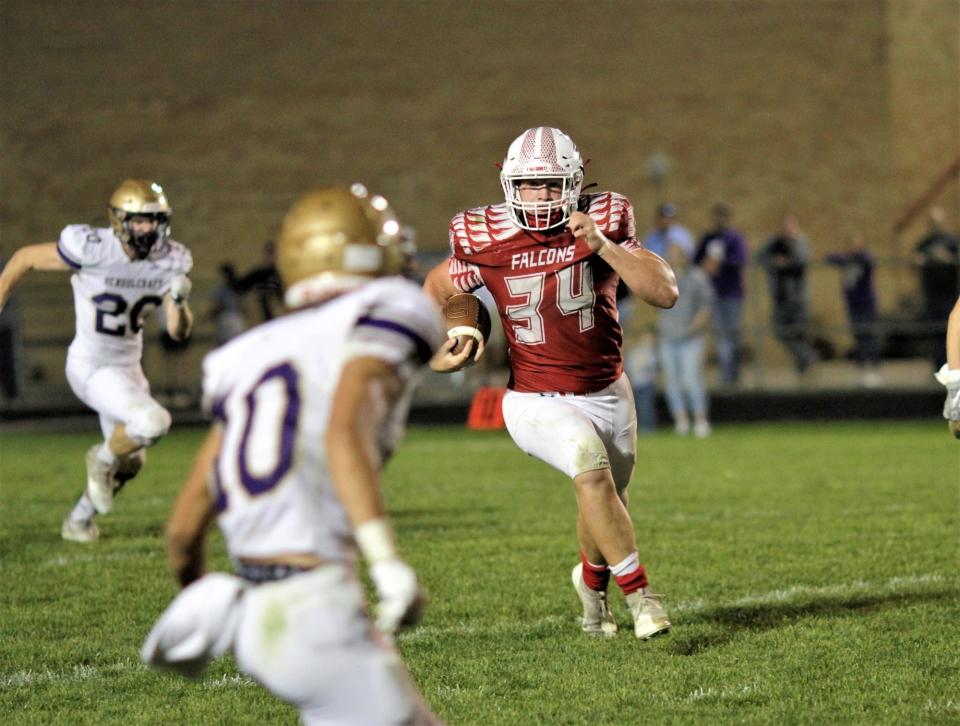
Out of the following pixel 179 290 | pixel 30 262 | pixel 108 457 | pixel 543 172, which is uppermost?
pixel 543 172

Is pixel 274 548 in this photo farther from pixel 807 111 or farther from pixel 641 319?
pixel 807 111

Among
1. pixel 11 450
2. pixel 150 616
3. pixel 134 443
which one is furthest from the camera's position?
pixel 11 450

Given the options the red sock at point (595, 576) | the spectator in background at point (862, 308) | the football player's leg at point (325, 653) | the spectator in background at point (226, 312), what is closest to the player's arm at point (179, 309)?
the red sock at point (595, 576)

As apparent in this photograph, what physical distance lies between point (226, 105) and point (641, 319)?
6.91 meters

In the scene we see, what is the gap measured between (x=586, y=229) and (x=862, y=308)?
482 inches

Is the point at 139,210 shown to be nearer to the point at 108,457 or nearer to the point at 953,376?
the point at 108,457

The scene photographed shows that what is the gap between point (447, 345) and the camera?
487 centimetres

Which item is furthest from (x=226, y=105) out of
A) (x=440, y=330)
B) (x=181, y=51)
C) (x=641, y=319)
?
(x=440, y=330)

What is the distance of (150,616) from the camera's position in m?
5.92

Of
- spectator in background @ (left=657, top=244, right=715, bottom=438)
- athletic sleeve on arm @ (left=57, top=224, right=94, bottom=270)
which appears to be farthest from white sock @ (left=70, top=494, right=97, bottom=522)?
spectator in background @ (left=657, top=244, right=715, bottom=438)

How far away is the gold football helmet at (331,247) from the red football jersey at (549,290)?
2407 millimetres

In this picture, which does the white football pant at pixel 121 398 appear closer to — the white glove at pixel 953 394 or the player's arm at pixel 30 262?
the player's arm at pixel 30 262

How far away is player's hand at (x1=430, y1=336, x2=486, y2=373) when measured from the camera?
186 inches

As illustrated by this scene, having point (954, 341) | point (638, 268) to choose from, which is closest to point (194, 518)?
point (638, 268)
